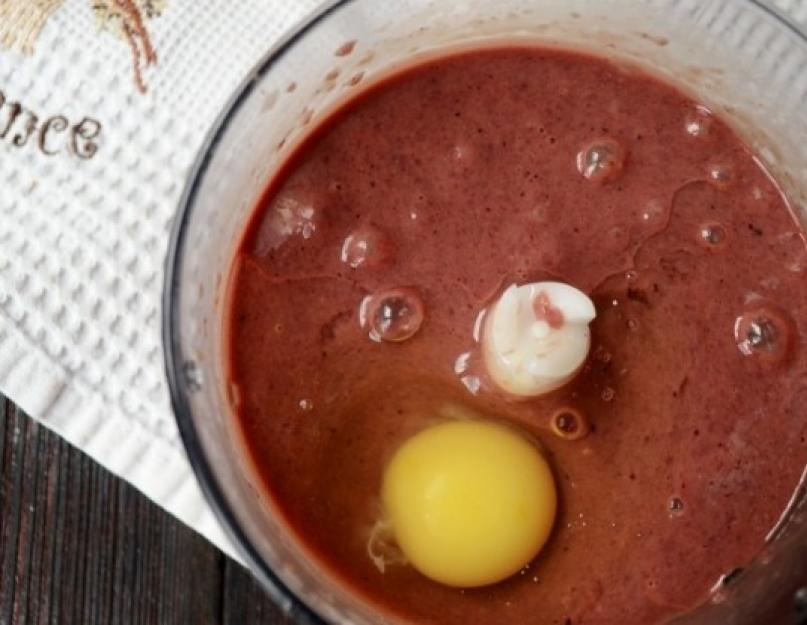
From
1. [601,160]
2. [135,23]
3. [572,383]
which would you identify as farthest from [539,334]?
[135,23]

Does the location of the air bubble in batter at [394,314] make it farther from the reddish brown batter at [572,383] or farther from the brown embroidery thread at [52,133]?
the brown embroidery thread at [52,133]

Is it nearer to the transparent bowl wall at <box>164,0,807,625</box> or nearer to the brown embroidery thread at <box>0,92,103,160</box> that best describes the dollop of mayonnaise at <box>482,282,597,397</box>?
the transparent bowl wall at <box>164,0,807,625</box>

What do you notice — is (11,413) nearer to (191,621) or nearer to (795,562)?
(191,621)

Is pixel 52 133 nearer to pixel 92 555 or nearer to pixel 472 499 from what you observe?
pixel 92 555

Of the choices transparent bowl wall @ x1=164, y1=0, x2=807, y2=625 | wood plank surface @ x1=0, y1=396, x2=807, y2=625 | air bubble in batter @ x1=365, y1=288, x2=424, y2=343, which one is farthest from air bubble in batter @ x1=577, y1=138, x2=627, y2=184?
wood plank surface @ x1=0, y1=396, x2=807, y2=625

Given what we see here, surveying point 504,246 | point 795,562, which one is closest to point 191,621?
point 504,246

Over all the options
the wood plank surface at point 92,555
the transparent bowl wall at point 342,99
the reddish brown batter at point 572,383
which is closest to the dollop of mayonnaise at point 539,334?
the reddish brown batter at point 572,383
